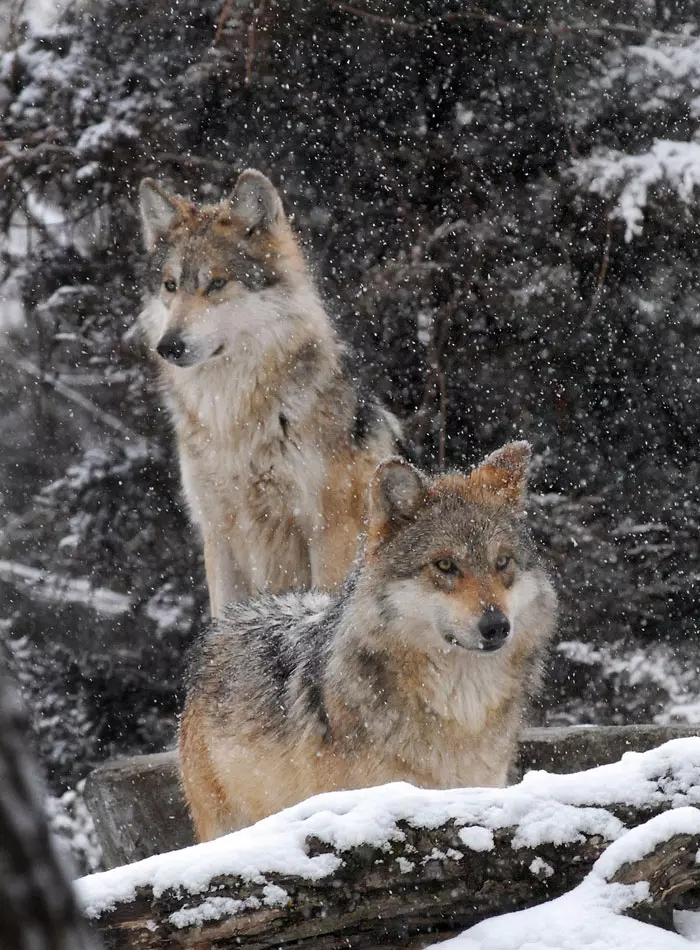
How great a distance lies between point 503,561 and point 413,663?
0.50 m

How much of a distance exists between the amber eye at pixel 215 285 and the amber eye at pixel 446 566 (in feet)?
8.37

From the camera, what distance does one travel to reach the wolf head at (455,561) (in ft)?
13.5

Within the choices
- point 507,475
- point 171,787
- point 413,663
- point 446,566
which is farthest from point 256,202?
point 171,787

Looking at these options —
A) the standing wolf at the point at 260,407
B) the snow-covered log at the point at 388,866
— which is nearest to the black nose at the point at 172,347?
the standing wolf at the point at 260,407

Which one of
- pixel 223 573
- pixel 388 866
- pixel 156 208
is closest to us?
pixel 388 866

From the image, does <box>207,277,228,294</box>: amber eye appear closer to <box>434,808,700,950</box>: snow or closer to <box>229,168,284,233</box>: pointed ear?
<box>229,168,284,233</box>: pointed ear

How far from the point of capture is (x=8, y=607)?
9.52m

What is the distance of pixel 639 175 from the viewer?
830 centimetres

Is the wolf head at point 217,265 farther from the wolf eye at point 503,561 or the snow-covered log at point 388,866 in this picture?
the snow-covered log at point 388,866

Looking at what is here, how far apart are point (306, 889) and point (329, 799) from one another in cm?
23

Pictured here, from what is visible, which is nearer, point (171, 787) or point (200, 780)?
point (200, 780)

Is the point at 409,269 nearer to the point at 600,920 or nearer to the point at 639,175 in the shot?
the point at 639,175

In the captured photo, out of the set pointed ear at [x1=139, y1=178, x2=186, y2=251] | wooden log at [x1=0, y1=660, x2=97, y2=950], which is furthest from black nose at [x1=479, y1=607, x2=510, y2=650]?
pointed ear at [x1=139, y1=178, x2=186, y2=251]

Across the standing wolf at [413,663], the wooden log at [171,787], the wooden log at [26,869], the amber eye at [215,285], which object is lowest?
the wooden log at [171,787]
